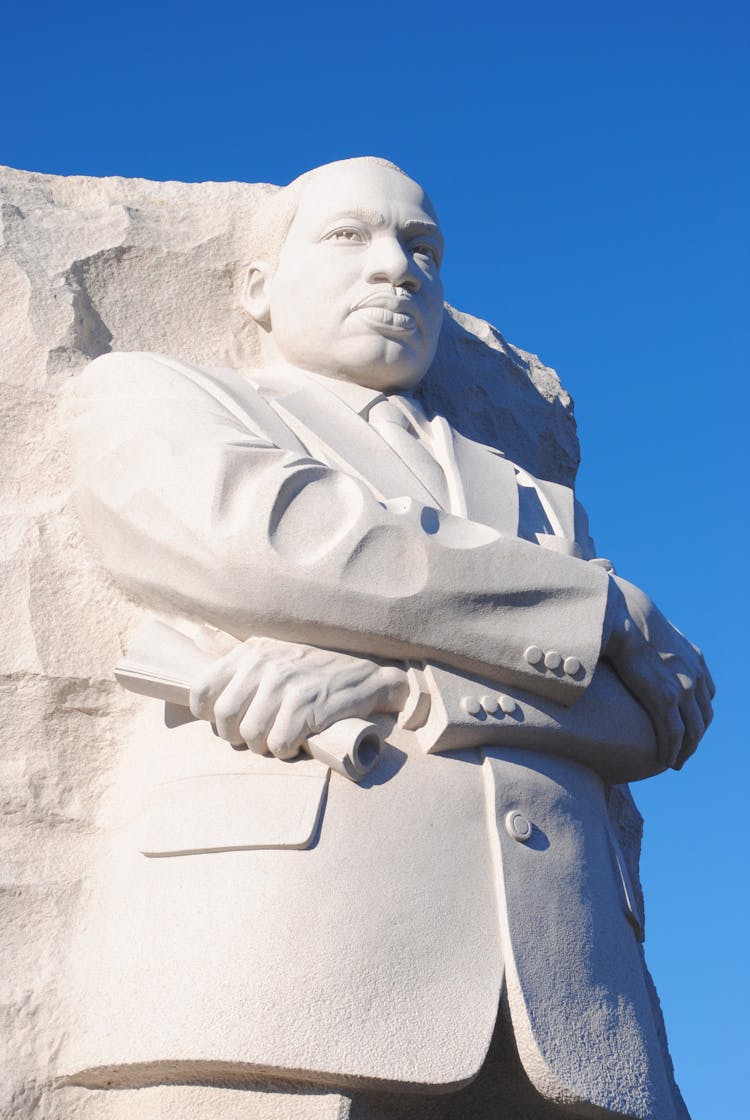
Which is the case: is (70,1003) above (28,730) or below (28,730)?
below

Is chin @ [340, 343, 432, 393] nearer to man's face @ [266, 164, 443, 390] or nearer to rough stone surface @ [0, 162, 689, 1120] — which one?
man's face @ [266, 164, 443, 390]

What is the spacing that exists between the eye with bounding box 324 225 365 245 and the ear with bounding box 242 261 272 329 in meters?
0.35

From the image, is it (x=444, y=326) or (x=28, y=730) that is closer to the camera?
(x=28, y=730)

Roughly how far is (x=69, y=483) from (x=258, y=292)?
928 millimetres

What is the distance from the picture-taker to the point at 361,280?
446 centimetres

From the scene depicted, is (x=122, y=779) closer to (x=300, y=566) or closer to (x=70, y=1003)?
(x=70, y=1003)

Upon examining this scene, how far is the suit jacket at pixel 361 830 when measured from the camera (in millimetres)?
3246

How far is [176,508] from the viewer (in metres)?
3.70

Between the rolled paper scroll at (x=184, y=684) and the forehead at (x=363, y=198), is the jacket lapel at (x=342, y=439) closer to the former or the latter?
the forehead at (x=363, y=198)

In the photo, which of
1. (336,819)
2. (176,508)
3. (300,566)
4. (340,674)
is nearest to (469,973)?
(336,819)

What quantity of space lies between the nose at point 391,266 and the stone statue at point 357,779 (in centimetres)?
53

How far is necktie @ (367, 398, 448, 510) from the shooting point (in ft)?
13.8

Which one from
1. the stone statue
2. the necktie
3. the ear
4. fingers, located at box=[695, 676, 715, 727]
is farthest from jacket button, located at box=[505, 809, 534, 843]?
the ear

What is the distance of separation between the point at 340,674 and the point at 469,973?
710 millimetres
